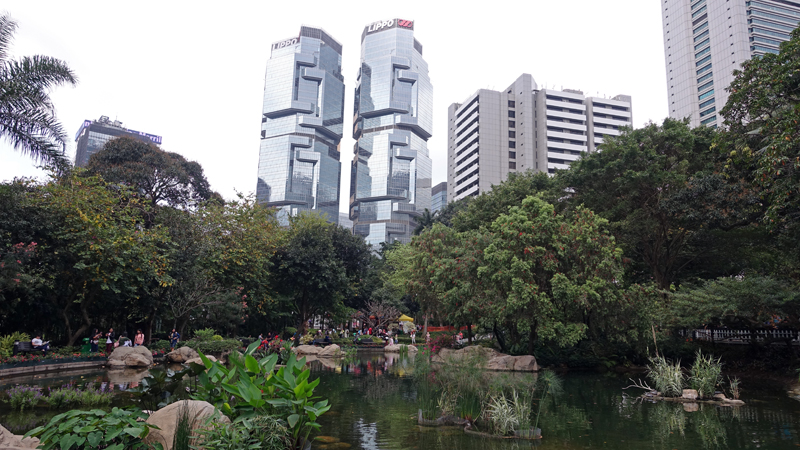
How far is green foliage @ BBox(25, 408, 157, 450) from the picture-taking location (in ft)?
14.7

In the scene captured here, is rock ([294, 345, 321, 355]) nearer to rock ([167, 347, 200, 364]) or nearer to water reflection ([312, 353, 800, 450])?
rock ([167, 347, 200, 364])

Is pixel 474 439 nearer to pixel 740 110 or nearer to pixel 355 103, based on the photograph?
pixel 740 110

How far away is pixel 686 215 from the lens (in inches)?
716

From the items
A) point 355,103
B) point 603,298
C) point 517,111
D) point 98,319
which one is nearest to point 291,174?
point 355,103

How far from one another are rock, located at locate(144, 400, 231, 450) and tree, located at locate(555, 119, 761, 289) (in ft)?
59.6

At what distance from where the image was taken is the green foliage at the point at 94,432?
14.7 ft

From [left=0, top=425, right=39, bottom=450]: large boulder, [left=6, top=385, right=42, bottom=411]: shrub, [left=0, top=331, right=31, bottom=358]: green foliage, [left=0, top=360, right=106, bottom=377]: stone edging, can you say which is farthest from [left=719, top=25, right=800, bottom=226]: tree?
[left=0, top=331, right=31, bottom=358]: green foliage

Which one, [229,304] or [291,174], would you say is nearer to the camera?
[229,304]

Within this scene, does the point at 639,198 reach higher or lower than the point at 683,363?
higher

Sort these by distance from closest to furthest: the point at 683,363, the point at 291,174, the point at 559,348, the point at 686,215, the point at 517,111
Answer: the point at 686,215, the point at 683,363, the point at 559,348, the point at 517,111, the point at 291,174

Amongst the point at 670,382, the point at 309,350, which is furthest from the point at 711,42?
the point at 670,382

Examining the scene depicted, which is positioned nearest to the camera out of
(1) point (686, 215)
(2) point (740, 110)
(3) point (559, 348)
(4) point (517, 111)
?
(2) point (740, 110)

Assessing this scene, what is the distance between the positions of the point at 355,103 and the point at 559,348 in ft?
467

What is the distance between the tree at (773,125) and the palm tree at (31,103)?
807 inches
